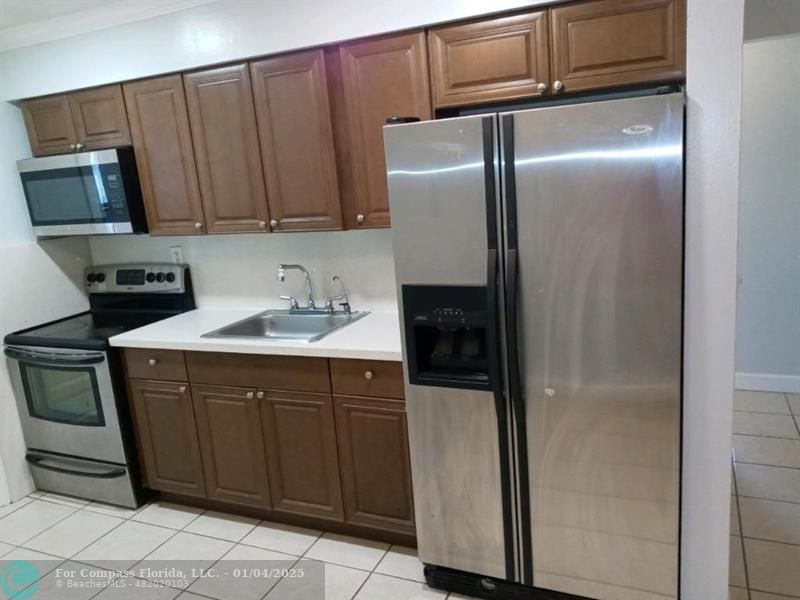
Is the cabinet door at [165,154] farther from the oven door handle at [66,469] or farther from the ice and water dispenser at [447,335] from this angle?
the ice and water dispenser at [447,335]

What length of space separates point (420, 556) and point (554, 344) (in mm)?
1017

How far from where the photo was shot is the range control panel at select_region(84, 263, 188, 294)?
3.23 metres

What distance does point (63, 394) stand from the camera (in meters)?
2.94

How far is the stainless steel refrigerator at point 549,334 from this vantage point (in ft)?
5.41

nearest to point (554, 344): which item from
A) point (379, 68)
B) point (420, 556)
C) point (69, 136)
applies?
point (420, 556)

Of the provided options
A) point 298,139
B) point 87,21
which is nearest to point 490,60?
point 298,139

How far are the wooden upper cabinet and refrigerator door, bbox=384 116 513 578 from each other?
46 cm

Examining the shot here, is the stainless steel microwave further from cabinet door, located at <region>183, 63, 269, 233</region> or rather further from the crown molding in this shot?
the crown molding

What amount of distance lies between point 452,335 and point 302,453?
3.19 feet

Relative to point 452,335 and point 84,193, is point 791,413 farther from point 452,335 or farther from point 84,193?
point 84,193

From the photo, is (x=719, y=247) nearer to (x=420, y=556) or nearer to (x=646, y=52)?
(x=646, y=52)

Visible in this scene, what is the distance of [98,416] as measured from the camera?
286 centimetres

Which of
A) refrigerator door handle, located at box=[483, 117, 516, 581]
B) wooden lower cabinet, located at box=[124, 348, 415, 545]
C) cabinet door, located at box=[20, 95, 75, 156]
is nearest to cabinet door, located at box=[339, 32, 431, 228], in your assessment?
refrigerator door handle, located at box=[483, 117, 516, 581]

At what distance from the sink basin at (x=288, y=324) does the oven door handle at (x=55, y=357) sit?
2.00 feet
